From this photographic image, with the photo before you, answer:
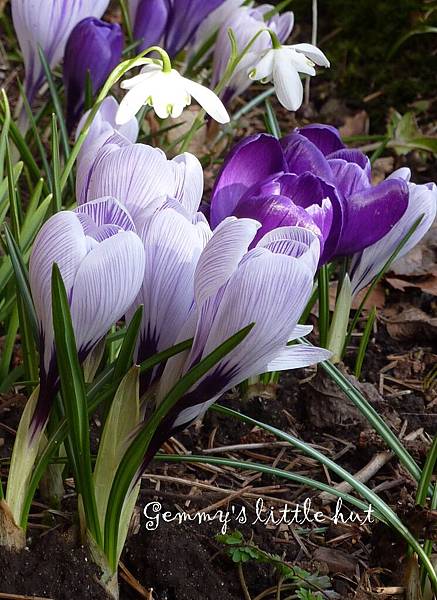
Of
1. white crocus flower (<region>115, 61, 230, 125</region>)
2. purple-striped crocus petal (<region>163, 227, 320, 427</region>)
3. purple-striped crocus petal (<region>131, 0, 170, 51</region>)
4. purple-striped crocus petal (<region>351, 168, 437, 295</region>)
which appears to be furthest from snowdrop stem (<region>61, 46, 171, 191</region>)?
purple-striped crocus petal (<region>131, 0, 170, 51</region>)

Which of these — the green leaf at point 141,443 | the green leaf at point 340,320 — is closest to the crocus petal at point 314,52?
the green leaf at point 340,320

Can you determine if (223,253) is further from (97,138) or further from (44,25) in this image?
(44,25)

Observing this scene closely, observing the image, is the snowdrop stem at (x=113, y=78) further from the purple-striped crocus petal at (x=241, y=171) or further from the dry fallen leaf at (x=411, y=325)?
the dry fallen leaf at (x=411, y=325)

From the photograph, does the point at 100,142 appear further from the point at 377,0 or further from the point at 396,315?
the point at 377,0

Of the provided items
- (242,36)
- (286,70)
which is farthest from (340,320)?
(242,36)

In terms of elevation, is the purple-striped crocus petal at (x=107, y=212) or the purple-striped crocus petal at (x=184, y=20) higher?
the purple-striped crocus petal at (x=107, y=212)

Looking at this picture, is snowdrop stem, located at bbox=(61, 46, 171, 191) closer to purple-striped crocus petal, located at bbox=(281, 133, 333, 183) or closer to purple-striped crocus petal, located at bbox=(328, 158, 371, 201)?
purple-striped crocus petal, located at bbox=(281, 133, 333, 183)
